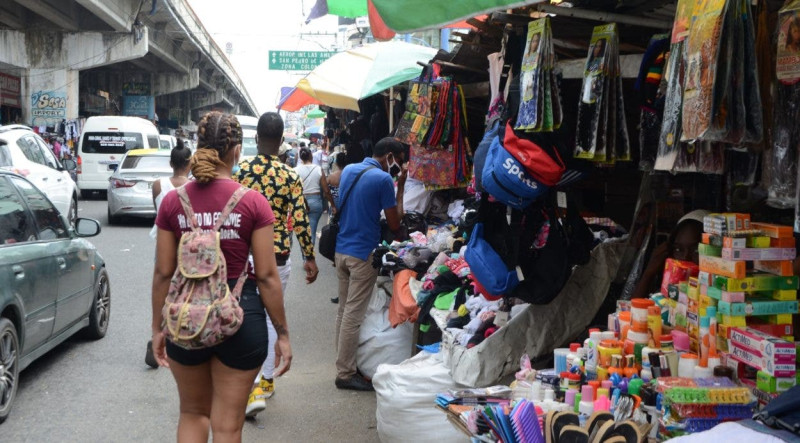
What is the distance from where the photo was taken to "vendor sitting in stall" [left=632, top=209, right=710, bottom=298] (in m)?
4.38

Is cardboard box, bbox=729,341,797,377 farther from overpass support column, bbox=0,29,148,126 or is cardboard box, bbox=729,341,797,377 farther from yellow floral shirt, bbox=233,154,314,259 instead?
overpass support column, bbox=0,29,148,126

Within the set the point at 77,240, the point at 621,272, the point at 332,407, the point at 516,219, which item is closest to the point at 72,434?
the point at 332,407

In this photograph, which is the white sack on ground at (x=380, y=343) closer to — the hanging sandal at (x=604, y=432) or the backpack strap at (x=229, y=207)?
the backpack strap at (x=229, y=207)

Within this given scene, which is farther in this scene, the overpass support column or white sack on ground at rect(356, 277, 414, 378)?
the overpass support column

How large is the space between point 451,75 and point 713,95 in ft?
14.9

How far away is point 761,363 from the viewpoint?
3.12 metres

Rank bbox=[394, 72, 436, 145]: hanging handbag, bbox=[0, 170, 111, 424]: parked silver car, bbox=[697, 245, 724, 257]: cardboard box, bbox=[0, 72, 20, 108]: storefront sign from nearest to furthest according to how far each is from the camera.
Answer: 1. bbox=[697, 245, 724, 257]: cardboard box
2. bbox=[0, 170, 111, 424]: parked silver car
3. bbox=[394, 72, 436, 145]: hanging handbag
4. bbox=[0, 72, 20, 108]: storefront sign

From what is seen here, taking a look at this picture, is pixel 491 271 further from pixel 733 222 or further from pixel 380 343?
pixel 380 343

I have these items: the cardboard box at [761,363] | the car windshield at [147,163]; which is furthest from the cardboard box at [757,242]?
the car windshield at [147,163]

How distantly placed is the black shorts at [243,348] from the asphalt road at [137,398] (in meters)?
1.99

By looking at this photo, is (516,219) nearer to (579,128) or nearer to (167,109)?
(579,128)

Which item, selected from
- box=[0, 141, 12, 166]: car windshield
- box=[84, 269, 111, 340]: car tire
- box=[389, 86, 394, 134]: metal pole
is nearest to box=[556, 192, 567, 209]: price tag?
box=[84, 269, 111, 340]: car tire

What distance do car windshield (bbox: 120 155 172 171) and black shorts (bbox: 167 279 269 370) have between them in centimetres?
1565

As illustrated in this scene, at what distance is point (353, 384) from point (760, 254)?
163 inches
